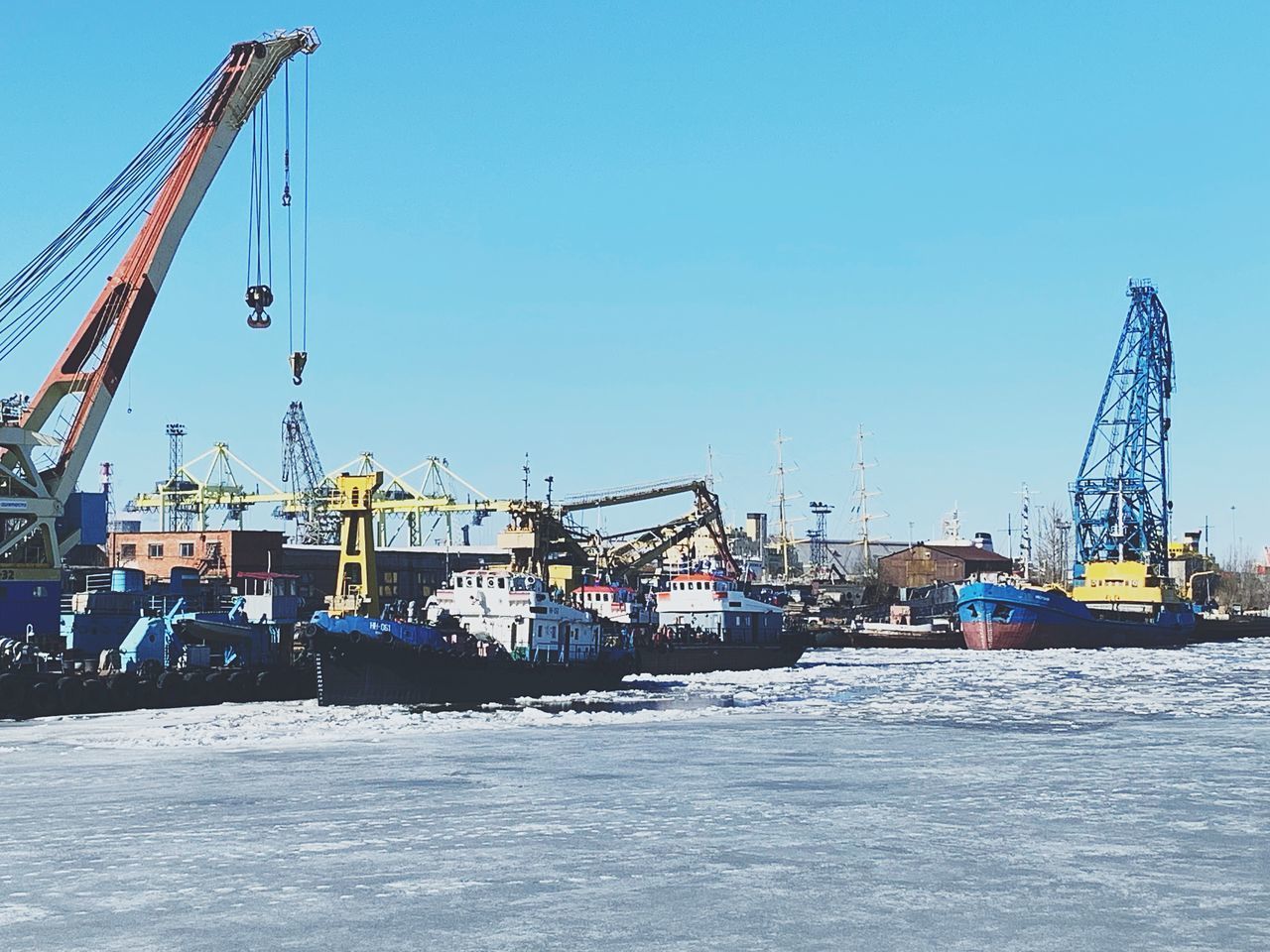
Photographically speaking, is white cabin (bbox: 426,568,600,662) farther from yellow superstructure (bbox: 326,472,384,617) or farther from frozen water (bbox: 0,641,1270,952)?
frozen water (bbox: 0,641,1270,952)

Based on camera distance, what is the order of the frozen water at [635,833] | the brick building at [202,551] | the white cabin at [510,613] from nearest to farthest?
the frozen water at [635,833], the white cabin at [510,613], the brick building at [202,551]

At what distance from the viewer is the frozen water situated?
19.7 meters

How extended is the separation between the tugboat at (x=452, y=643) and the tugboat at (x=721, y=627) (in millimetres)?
9806

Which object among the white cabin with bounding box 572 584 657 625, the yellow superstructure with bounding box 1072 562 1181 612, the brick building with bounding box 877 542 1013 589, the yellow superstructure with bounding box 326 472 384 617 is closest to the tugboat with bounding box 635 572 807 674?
the white cabin with bounding box 572 584 657 625

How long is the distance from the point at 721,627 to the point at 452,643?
28494mm

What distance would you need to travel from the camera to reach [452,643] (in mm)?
60000

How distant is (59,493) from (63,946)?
5369cm

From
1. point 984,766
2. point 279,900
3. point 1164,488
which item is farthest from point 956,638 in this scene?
point 279,900

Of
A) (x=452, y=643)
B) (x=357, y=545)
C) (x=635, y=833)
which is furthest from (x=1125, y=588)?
(x=635, y=833)

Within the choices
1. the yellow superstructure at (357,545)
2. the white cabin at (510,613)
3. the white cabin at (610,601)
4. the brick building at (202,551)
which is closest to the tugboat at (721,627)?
the white cabin at (610,601)

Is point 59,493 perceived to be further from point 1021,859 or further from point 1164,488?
point 1164,488

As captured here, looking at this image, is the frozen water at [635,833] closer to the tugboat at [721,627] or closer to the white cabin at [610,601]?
the white cabin at [610,601]

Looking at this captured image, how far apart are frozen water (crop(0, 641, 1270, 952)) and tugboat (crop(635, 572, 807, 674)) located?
31175 millimetres

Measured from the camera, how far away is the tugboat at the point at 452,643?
55500mm
